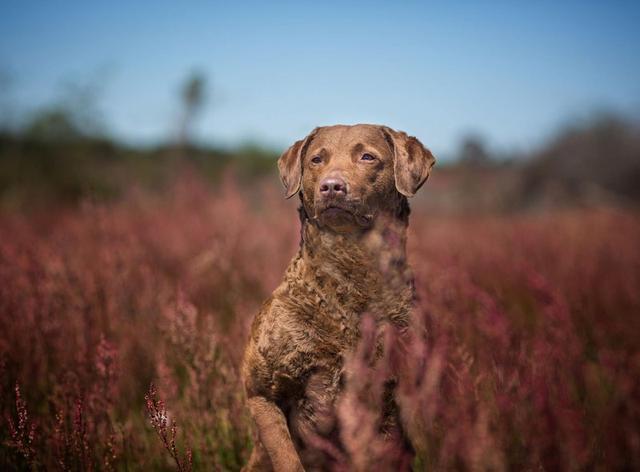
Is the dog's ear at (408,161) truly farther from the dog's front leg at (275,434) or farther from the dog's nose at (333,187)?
the dog's front leg at (275,434)

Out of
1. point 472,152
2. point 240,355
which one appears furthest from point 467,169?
point 240,355

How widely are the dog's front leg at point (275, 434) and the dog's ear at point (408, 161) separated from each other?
0.96m

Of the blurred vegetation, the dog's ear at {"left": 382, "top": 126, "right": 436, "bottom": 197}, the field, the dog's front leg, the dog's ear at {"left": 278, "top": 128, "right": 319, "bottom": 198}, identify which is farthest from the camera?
the blurred vegetation

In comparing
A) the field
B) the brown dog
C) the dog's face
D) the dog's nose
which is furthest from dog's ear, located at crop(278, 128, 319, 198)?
the field

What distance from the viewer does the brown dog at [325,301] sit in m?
1.65

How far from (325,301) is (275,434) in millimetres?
484

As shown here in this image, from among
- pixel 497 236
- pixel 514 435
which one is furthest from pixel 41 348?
pixel 497 236

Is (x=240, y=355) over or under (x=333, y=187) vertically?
under

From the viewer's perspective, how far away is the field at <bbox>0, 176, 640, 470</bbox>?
4.78 ft

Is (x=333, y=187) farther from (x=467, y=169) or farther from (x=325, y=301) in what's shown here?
(x=467, y=169)

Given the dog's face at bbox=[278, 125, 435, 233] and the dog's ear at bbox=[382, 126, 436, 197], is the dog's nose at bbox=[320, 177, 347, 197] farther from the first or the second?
the dog's ear at bbox=[382, 126, 436, 197]

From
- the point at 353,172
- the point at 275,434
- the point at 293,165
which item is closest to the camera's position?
the point at 275,434

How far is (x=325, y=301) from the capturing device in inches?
66.7

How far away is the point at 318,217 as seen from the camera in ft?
5.93
